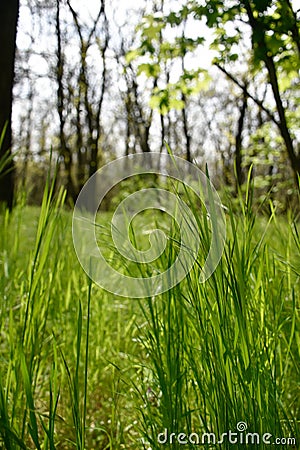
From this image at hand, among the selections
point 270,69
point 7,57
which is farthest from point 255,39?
point 7,57

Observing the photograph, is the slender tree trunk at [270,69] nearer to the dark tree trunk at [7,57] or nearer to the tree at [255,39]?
the tree at [255,39]

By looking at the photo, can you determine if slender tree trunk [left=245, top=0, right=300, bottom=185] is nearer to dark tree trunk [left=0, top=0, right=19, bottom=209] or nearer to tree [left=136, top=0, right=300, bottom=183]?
tree [left=136, top=0, right=300, bottom=183]

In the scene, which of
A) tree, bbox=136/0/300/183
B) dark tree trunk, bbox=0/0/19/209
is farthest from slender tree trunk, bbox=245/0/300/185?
dark tree trunk, bbox=0/0/19/209

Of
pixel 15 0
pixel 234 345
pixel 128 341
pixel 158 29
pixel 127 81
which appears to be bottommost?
pixel 128 341

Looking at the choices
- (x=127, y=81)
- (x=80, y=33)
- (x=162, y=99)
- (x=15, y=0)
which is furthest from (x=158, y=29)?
(x=127, y=81)

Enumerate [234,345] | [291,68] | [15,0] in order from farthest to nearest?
[15,0] → [291,68] → [234,345]

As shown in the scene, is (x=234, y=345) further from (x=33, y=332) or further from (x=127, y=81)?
(x=127, y=81)

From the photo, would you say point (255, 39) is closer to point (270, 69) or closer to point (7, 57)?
point (270, 69)

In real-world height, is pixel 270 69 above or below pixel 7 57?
below

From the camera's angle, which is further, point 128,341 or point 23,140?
point 23,140

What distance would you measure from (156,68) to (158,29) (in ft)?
0.64

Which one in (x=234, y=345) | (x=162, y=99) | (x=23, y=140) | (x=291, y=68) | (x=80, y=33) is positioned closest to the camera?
(x=234, y=345)

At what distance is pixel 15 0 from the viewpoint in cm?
349

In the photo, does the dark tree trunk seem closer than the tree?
No
